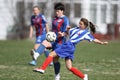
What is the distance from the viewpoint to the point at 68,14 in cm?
3625

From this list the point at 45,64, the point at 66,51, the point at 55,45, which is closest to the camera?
the point at 45,64

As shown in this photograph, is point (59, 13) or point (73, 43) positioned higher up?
point (59, 13)

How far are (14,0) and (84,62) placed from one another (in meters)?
20.5

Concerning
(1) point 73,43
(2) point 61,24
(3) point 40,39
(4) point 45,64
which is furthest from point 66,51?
(3) point 40,39

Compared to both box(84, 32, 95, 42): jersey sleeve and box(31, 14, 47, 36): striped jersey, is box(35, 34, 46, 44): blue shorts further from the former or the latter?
box(84, 32, 95, 42): jersey sleeve

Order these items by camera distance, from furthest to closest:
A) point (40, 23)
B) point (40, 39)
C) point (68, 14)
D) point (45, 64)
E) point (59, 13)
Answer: point (68, 14), point (40, 23), point (40, 39), point (59, 13), point (45, 64)

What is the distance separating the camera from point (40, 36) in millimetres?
16812

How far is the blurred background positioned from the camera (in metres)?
35.4

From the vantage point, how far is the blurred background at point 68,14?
116ft

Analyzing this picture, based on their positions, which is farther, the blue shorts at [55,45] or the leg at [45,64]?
the blue shorts at [55,45]

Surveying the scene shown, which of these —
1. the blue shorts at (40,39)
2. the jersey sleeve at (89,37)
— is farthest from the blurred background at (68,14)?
the jersey sleeve at (89,37)

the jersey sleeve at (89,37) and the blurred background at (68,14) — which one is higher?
the jersey sleeve at (89,37)

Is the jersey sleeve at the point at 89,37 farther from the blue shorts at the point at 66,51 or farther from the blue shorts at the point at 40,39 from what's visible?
the blue shorts at the point at 40,39

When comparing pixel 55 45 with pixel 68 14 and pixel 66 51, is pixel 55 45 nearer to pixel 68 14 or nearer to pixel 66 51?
pixel 66 51
